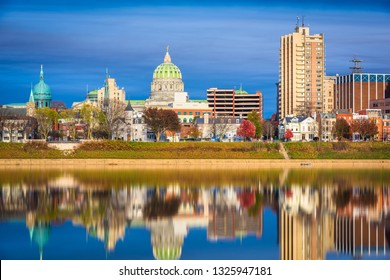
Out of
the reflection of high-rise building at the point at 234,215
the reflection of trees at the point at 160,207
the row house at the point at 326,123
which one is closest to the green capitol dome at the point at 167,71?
the row house at the point at 326,123

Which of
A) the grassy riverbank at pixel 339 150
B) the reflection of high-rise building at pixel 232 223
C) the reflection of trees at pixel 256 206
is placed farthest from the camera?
the grassy riverbank at pixel 339 150

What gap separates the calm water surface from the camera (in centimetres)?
2940

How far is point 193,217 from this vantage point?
3844cm

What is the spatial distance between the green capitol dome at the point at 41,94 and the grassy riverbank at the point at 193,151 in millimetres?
80553

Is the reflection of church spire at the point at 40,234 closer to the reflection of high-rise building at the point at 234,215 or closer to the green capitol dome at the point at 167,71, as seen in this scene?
Answer: the reflection of high-rise building at the point at 234,215

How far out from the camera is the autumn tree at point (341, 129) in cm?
11831

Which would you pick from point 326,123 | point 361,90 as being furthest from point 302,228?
point 361,90

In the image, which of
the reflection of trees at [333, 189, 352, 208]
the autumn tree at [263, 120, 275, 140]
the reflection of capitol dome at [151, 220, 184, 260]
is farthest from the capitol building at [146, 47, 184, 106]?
the reflection of capitol dome at [151, 220, 184, 260]

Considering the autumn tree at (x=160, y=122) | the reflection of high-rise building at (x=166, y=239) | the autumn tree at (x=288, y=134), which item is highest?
the autumn tree at (x=160, y=122)

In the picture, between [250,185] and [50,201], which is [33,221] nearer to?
[50,201]

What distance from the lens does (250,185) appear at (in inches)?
2176

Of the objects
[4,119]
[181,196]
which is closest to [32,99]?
[4,119]

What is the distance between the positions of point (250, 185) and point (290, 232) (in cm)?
2154

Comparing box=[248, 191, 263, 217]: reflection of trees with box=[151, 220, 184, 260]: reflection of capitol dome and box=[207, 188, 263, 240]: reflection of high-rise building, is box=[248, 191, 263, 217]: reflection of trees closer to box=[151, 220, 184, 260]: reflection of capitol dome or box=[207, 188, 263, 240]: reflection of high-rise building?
box=[207, 188, 263, 240]: reflection of high-rise building
